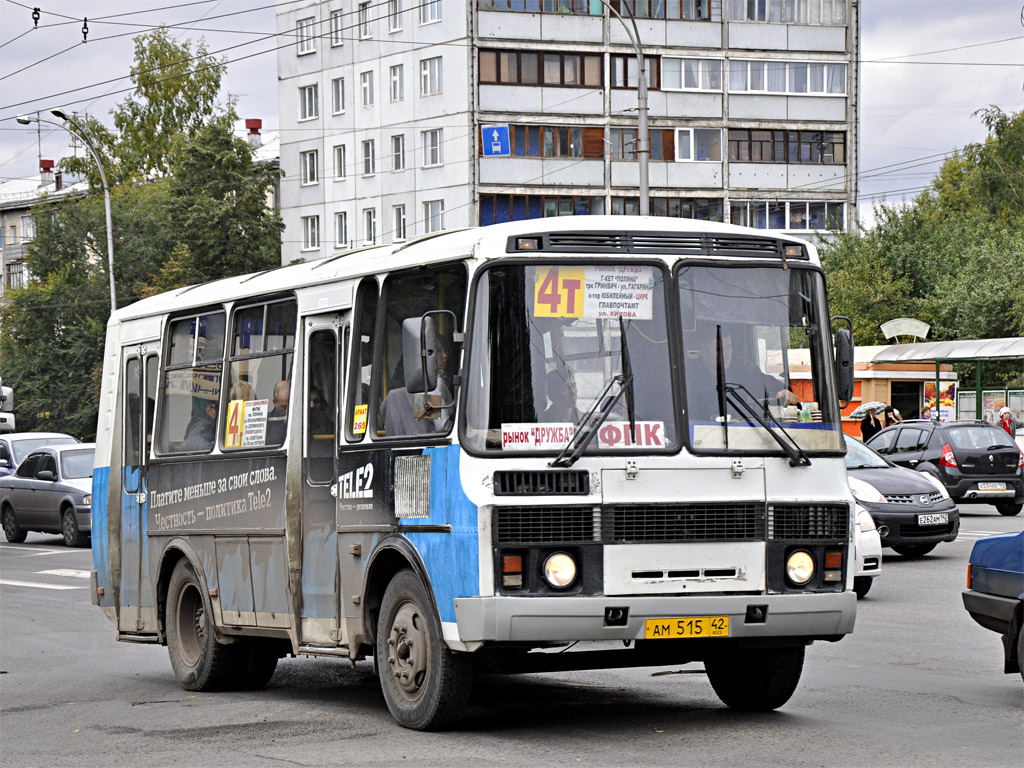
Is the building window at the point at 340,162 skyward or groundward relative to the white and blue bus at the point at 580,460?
skyward

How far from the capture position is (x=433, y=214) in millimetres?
69688

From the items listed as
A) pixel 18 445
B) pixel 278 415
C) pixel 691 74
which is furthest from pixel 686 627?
pixel 691 74

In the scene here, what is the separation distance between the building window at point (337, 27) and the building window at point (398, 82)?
4.00 metres

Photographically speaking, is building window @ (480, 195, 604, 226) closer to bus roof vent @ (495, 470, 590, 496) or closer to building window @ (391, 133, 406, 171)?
building window @ (391, 133, 406, 171)

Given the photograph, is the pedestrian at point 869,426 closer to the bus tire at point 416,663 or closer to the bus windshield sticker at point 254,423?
the bus windshield sticker at point 254,423

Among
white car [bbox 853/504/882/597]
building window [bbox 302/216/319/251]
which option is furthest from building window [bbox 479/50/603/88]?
white car [bbox 853/504/882/597]

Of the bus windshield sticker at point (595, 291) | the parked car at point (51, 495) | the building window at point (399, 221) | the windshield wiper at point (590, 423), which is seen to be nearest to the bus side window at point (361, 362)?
the bus windshield sticker at point (595, 291)

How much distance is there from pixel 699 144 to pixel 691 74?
289 cm

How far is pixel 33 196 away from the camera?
11119 centimetres

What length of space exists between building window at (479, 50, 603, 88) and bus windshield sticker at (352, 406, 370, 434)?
193 feet

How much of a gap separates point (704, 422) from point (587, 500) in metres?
0.80

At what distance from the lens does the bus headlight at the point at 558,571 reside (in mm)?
8570

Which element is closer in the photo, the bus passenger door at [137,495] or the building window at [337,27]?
the bus passenger door at [137,495]

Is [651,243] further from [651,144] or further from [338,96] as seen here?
[338,96]
